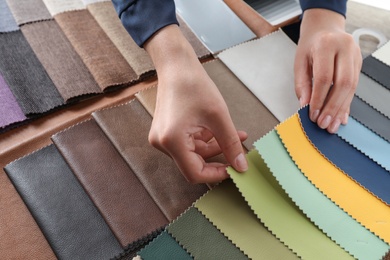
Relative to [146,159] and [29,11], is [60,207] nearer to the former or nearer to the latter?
[146,159]

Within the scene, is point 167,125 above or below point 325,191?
above

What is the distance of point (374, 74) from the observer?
955 millimetres

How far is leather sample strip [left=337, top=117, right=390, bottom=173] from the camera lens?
2.54 feet

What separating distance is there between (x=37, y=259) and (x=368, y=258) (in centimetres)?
60

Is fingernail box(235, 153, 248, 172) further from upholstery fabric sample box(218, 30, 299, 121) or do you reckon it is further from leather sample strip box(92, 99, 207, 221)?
upholstery fabric sample box(218, 30, 299, 121)

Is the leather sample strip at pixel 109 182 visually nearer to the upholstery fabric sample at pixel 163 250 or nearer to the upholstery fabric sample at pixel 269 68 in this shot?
the upholstery fabric sample at pixel 163 250

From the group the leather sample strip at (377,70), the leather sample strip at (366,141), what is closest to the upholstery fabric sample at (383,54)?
the leather sample strip at (377,70)

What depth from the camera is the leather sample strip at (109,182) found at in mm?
706

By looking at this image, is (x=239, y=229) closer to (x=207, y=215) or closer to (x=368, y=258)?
(x=207, y=215)

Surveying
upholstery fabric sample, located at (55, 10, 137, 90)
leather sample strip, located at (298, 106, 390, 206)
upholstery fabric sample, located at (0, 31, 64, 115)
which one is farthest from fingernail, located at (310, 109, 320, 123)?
upholstery fabric sample, located at (0, 31, 64, 115)

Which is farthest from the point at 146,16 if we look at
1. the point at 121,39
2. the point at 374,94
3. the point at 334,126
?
the point at 374,94

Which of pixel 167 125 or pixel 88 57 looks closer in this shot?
pixel 167 125

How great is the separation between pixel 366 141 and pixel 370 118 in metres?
0.08

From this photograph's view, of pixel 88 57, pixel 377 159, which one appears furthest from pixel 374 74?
pixel 88 57
